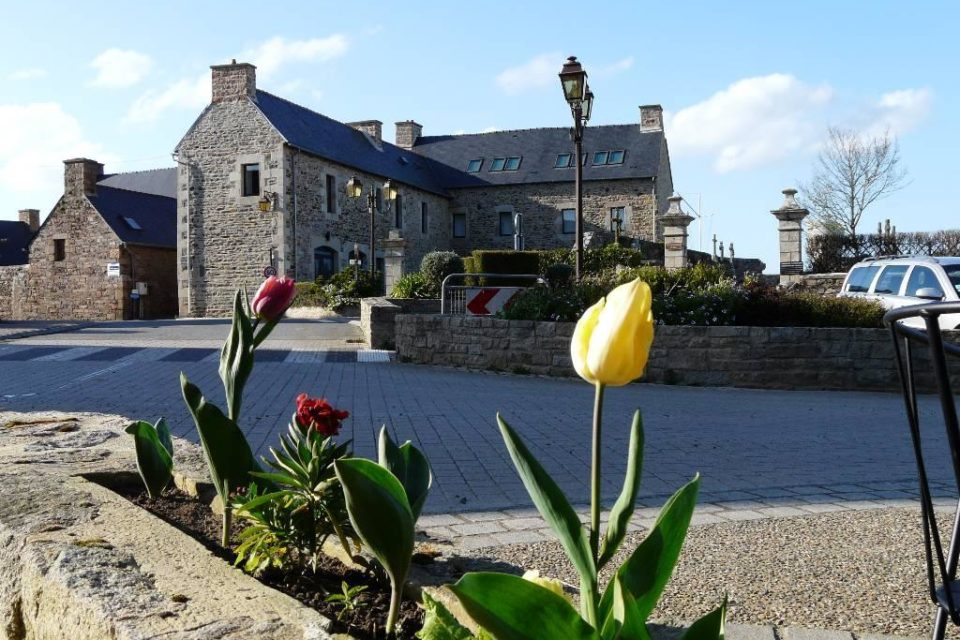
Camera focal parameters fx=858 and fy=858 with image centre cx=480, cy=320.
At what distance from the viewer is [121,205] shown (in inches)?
1644

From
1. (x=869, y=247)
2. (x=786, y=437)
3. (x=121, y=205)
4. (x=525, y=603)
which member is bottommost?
(x=786, y=437)

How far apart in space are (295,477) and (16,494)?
1.14 metres

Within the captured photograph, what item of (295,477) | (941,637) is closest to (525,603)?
(941,637)

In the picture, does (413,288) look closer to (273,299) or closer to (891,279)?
(891,279)

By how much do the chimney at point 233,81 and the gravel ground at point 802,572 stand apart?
33.5 m

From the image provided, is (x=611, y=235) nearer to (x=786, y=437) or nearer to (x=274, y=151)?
(x=274, y=151)

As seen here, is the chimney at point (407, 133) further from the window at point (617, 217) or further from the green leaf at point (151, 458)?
the green leaf at point (151, 458)

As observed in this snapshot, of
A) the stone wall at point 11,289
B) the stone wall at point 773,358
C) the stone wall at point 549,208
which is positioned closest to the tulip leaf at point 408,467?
the stone wall at point 773,358

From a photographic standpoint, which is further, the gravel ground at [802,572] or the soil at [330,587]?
the gravel ground at [802,572]

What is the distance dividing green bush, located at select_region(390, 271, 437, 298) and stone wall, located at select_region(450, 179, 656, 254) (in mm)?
21441

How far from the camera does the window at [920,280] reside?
12844mm

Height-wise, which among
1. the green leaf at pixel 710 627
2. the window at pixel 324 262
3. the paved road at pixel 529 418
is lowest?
the paved road at pixel 529 418

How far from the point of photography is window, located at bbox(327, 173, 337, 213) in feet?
119

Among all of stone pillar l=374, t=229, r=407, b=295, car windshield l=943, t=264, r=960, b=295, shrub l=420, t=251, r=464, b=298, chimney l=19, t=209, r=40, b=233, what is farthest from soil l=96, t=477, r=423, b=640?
chimney l=19, t=209, r=40, b=233
